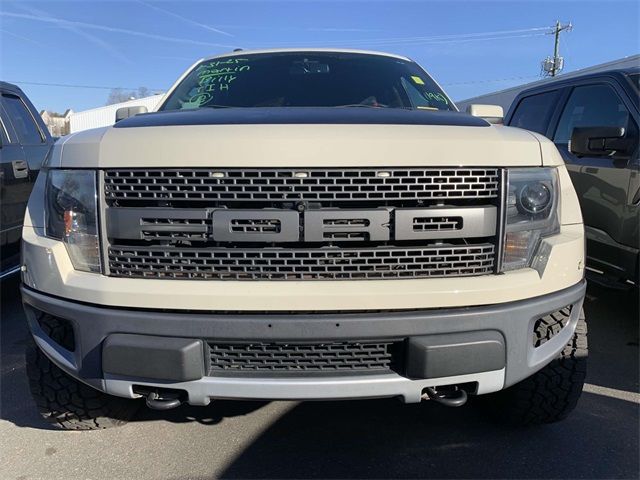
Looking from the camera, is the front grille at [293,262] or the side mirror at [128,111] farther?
the side mirror at [128,111]

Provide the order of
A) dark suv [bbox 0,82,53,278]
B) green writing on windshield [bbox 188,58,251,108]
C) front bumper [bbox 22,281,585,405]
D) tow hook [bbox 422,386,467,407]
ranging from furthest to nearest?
dark suv [bbox 0,82,53,278]
green writing on windshield [bbox 188,58,251,108]
tow hook [bbox 422,386,467,407]
front bumper [bbox 22,281,585,405]

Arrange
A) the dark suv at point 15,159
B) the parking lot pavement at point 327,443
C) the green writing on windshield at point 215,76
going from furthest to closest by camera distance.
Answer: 1. the dark suv at point 15,159
2. the green writing on windshield at point 215,76
3. the parking lot pavement at point 327,443

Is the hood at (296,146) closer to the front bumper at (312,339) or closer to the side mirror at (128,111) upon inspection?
the front bumper at (312,339)

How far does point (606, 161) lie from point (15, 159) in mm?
5011

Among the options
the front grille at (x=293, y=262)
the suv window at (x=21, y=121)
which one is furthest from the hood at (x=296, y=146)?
the suv window at (x=21, y=121)

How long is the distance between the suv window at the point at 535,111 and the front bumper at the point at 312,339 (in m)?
3.80

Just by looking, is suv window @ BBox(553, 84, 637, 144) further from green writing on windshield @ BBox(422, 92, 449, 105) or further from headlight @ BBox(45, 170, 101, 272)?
headlight @ BBox(45, 170, 101, 272)

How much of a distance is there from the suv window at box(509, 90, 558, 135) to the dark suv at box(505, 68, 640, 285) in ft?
0.67

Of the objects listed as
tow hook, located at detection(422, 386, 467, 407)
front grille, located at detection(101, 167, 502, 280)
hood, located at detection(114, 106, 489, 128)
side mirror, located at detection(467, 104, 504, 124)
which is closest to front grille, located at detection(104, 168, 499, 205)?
front grille, located at detection(101, 167, 502, 280)

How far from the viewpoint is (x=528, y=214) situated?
2090 mm

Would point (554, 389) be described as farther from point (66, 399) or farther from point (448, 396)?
point (66, 399)

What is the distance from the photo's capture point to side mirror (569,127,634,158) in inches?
145

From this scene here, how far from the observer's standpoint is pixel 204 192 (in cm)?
194

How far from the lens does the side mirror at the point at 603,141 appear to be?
145 inches
